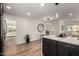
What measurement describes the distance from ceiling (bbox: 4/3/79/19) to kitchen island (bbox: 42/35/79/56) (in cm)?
53

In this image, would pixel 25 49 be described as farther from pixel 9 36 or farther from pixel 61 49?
pixel 61 49

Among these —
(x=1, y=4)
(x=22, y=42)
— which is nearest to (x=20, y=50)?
(x=22, y=42)

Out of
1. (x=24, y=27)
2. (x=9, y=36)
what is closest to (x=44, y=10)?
(x=24, y=27)

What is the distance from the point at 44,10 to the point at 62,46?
1.00m

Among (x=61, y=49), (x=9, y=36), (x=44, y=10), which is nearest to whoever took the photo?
(x=9, y=36)

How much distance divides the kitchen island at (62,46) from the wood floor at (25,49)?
0.60 feet

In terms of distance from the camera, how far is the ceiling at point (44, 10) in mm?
1534

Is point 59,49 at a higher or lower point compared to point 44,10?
lower

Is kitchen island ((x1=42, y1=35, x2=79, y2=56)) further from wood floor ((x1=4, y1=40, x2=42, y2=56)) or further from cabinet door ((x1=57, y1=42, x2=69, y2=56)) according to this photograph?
wood floor ((x1=4, y1=40, x2=42, y2=56))

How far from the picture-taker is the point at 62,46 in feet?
6.55

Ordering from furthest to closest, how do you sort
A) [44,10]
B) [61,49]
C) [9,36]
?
1. [61,49]
2. [44,10]
3. [9,36]

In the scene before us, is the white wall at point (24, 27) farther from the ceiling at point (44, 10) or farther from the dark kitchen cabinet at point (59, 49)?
the dark kitchen cabinet at point (59, 49)

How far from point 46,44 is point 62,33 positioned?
73 centimetres

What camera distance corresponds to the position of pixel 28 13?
5.56ft
